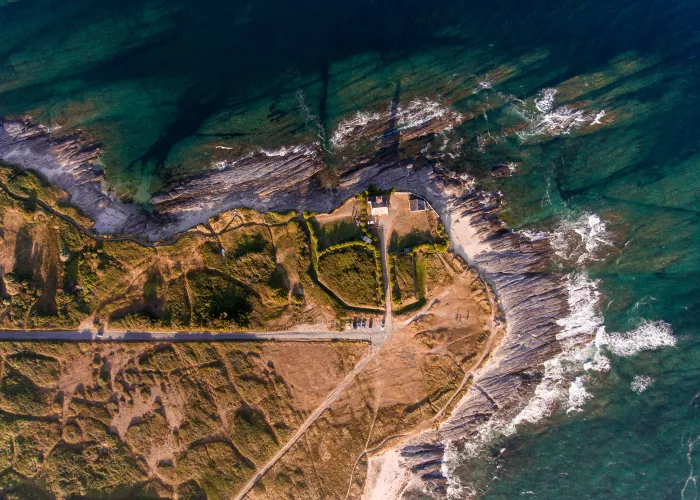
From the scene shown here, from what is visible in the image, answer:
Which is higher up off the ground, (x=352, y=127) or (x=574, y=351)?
(x=352, y=127)

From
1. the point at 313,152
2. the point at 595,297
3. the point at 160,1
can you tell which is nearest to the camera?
the point at 595,297

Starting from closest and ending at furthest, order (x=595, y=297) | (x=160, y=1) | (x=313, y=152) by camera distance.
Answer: (x=595, y=297) < (x=313, y=152) < (x=160, y=1)

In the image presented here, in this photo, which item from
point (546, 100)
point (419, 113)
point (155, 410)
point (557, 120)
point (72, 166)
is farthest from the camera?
point (72, 166)

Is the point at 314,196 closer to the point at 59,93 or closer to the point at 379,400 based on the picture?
the point at 379,400

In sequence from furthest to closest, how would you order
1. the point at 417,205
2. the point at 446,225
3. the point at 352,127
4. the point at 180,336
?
the point at 352,127 → the point at 180,336 → the point at 446,225 → the point at 417,205

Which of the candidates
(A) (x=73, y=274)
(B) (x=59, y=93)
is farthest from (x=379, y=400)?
(B) (x=59, y=93)

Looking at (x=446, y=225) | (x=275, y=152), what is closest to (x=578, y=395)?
(x=446, y=225)

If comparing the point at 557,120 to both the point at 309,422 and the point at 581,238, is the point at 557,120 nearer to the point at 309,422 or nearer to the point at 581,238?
the point at 581,238
